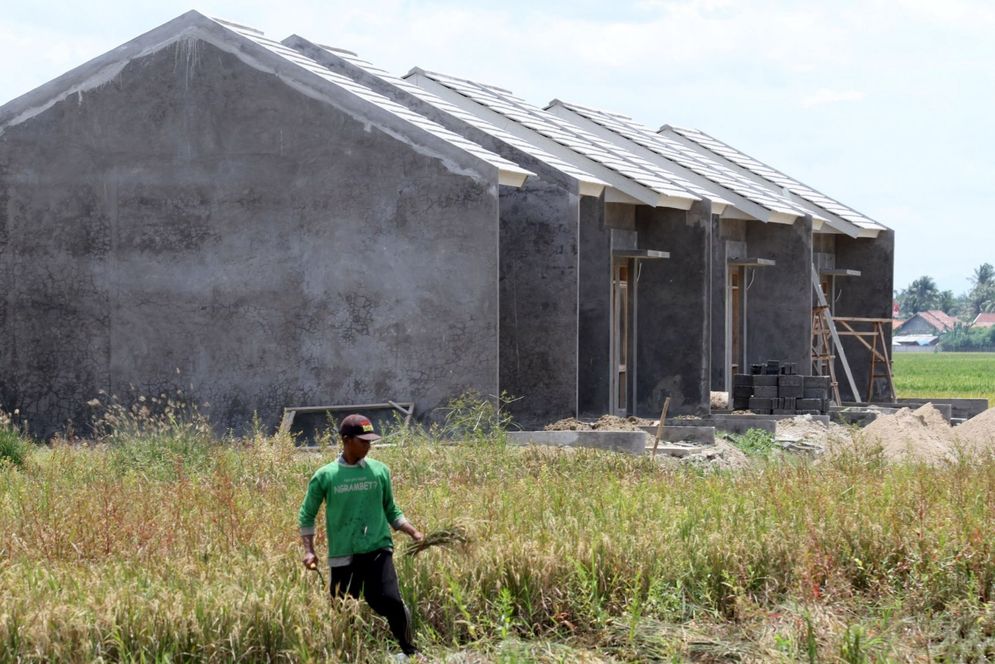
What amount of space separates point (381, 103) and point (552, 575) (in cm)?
1024

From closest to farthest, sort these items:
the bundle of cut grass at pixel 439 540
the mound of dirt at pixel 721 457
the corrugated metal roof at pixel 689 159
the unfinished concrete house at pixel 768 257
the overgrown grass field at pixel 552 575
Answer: the overgrown grass field at pixel 552 575 → the bundle of cut grass at pixel 439 540 → the mound of dirt at pixel 721 457 → the unfinished concrete house at pixel 768 257 → the corrugated metal roof at pixel 689 159

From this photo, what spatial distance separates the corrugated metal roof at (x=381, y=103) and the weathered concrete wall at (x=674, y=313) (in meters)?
4.18

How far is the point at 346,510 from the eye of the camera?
762cm

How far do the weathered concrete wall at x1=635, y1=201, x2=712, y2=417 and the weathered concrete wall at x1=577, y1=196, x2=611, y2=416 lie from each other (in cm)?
234

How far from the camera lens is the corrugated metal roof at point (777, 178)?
29.7 meters

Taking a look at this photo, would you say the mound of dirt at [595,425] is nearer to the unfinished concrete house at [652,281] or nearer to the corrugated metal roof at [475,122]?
the unfinished concrete house at [652,281]

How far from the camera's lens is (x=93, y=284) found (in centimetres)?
1814

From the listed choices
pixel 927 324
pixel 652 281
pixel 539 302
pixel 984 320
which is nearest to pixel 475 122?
pixel 539 302

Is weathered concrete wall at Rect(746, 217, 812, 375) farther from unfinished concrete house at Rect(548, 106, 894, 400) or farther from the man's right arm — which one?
the man's right arm

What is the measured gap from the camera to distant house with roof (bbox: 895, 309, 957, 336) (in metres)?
171

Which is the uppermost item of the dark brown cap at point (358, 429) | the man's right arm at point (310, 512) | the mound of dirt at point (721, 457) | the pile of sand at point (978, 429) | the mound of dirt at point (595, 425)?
the dark brown cap at point (358, 429)

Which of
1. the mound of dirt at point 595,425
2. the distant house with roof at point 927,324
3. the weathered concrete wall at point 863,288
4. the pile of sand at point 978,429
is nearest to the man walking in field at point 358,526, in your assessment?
the mound of dirt at point 595,425

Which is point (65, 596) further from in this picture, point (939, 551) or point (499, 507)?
point (939, 551)

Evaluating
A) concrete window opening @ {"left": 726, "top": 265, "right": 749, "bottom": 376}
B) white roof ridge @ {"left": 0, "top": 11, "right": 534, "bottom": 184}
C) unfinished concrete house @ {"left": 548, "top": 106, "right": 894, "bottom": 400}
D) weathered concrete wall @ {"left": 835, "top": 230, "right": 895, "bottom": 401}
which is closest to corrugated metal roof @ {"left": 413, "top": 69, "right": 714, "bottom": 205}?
unfinished concrete house @ {"left": 548, "top": 106, "right": 894, "bottom": 400}
